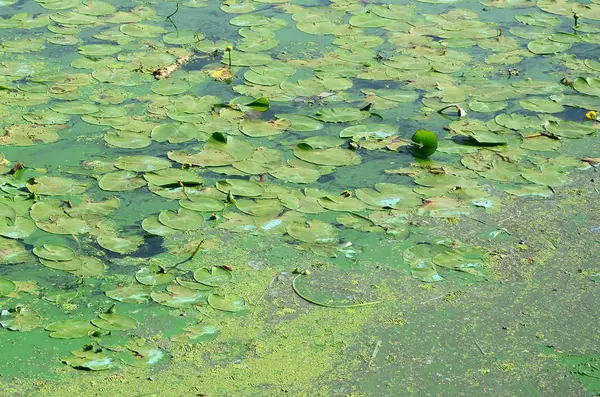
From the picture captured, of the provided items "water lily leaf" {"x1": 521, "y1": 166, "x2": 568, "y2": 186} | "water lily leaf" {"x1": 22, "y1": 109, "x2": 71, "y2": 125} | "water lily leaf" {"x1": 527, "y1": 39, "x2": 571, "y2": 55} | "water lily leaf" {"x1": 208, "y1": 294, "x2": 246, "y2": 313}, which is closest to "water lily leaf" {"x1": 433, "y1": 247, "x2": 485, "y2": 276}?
"water lily leaf" {"x1": 521, "y1": 166, "x2": 568, "y2": 186}

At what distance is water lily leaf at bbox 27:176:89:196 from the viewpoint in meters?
3.65

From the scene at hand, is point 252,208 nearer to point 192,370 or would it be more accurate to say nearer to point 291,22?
point 192,370

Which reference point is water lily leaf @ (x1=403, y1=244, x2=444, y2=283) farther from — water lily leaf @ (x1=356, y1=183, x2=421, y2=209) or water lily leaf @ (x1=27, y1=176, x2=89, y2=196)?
water lily leaf @ (x1=27, y1=176, x2=89, y2=196)

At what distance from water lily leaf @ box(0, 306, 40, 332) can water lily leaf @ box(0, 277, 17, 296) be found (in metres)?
0.10

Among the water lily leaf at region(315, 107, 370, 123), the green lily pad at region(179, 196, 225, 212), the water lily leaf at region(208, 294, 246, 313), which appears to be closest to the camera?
the water lily leaf at region(208, 294, 246, 313)

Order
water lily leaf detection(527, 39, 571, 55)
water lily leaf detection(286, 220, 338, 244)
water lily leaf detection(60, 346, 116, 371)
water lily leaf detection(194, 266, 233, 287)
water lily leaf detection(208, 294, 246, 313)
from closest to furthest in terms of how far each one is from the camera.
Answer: water lily leaf detection(60, 346, 116, 371)
water lily leaf detection(208, 294, 246, 313)
water lily leaf detection(194, 266, 233, 287)
water lily leaf detection(286, 220, 338, 244)
water lily leaf detection(527, 39, 571, 55)

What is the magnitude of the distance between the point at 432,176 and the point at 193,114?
3.83ft

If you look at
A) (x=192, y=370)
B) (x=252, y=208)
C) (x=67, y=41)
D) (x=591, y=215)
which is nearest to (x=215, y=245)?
(x=252, y=208)

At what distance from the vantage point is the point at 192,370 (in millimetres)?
2797

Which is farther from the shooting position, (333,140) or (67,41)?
(67,41)

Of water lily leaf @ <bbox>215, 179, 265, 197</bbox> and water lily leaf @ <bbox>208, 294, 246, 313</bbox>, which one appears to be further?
water lily leaf @ <bbox>215, 179, 265, 197</bbox>

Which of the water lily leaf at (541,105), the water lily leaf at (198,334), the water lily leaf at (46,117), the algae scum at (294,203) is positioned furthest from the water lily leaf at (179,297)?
the water lily leaf at (541,105)

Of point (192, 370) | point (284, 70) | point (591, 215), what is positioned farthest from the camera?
point (284, 70)

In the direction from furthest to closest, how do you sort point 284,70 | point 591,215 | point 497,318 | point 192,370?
Result: point 284,70 → point 591,215 → point 497,318 → point 192,370
